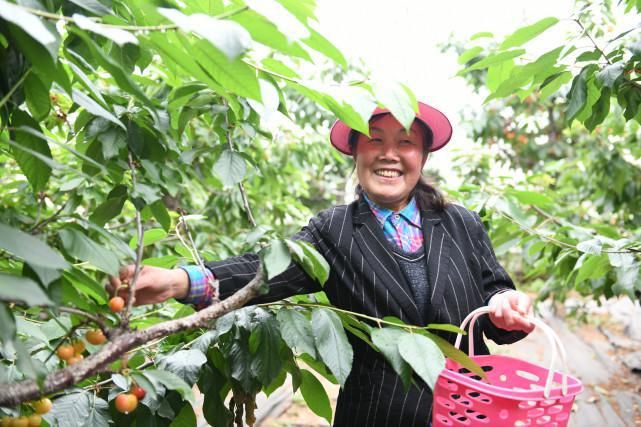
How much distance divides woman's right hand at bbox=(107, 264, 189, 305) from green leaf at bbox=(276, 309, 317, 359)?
0.69 feet

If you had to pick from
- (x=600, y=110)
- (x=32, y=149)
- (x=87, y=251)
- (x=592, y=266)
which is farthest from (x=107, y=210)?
(x=592, y=266)

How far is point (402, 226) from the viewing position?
162 cm

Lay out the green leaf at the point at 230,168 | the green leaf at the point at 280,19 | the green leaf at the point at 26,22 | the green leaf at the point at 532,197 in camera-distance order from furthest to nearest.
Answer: the green leaf at the point at 532,197 → the green leaf at the point at 230,168 → the green leaf at the point at 280,19 → the green leaf at the point at 26,22

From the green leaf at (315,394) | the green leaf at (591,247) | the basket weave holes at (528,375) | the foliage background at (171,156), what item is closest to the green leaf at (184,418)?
the foliage background at (171,156)

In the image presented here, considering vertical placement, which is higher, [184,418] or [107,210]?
[107,210]

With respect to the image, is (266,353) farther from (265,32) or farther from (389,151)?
(389,151)

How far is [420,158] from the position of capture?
1645 millimetres

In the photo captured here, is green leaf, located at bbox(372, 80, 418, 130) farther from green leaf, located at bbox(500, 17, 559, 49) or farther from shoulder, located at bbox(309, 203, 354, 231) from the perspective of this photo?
shoulder, located at bbox(309, 203, 354, 231)

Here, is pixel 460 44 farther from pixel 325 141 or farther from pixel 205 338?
pixel 205 338

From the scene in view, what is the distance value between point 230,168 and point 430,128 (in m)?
0.71

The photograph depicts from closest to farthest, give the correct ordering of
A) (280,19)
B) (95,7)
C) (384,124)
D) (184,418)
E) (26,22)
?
(26,22) < (280,19) < (95,7) < (184,418) < (384,124)

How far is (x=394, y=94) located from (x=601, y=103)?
904 millimetres

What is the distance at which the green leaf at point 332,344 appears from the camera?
937 mm

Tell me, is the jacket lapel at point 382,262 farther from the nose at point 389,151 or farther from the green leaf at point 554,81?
the green leaf at point 554,81
